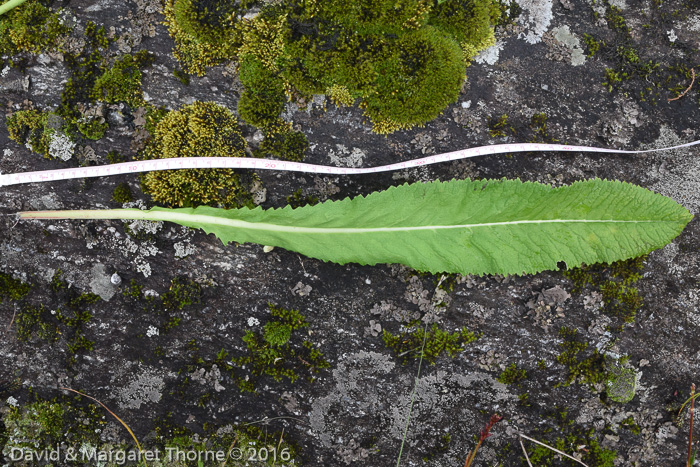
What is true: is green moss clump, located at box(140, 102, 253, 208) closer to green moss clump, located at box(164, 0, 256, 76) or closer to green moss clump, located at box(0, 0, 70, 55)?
green moss clump, located at box(164, 0, 256, 76)

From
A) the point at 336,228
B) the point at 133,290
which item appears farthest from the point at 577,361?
the point at 133,290

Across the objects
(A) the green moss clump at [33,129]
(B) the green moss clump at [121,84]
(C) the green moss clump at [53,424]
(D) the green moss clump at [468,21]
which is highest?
(D) the green moss clump at [468,21]

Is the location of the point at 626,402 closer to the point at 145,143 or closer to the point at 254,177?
the point at 254,177

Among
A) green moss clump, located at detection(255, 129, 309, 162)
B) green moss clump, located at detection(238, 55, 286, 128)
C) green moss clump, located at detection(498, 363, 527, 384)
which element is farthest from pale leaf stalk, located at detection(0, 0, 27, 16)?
green moss clump, located at detection(498, 363, 527, 384)

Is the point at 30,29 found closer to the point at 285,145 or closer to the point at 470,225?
the point at 285,145

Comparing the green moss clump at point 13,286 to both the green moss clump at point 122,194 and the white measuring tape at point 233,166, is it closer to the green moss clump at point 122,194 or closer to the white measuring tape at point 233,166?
the white measuring tape at point 233,166

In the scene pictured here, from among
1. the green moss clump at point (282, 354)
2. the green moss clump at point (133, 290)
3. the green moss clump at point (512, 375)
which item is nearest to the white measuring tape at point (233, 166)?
the green moss clump at point (133, 290)

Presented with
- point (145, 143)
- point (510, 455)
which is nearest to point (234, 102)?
point (145, 143)
